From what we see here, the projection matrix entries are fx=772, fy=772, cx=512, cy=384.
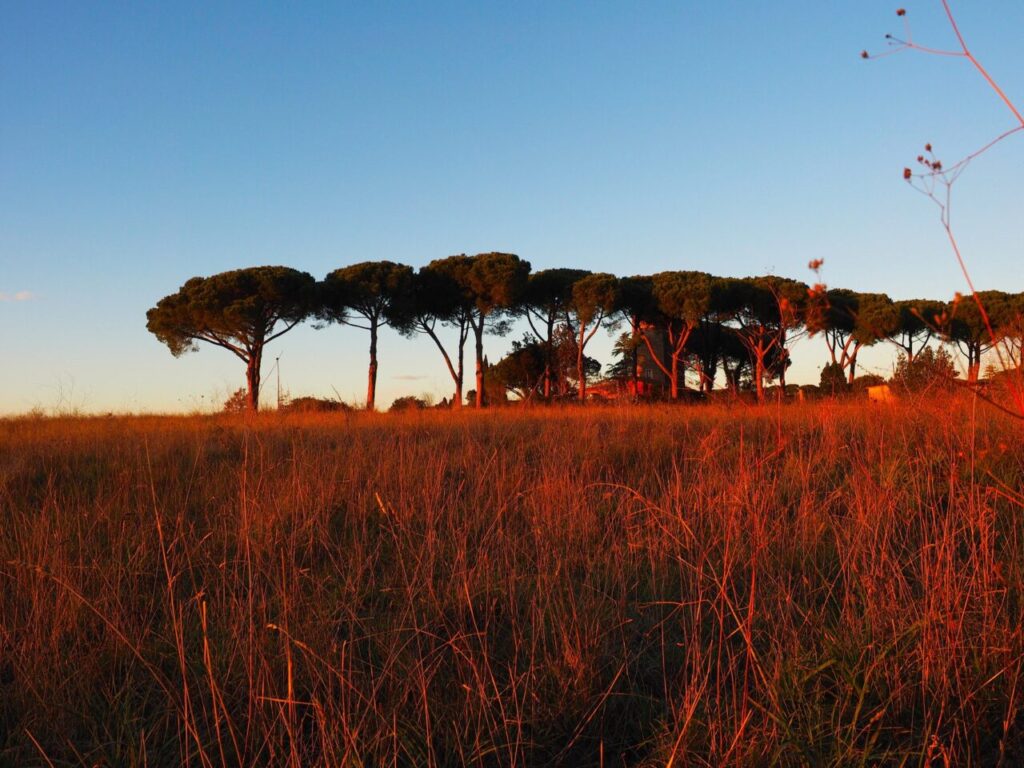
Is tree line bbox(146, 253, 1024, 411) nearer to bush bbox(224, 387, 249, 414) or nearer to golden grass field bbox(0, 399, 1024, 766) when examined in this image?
bush bbox(224, 387, 249, 414)

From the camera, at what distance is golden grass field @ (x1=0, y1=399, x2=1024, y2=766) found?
2.12m

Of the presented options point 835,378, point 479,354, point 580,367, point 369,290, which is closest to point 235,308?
point 369,290

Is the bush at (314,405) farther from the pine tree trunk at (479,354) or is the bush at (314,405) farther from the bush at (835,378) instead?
the pine tree trunk at (479,354)

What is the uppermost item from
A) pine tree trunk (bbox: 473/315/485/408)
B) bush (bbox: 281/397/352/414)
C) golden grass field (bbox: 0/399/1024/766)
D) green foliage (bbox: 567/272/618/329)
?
green foliage (bbox: 567/272/618/329)

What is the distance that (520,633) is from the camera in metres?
2.63

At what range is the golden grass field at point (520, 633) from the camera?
2.12 metres

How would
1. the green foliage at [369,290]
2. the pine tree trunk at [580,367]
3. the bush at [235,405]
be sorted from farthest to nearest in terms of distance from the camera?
the green foliage at [369,290], the pine tree trunk at [580,367], the bush at [235,405]

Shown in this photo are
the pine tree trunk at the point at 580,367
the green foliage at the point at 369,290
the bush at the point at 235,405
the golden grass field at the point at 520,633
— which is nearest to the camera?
the golden grass field at the point at 520,633

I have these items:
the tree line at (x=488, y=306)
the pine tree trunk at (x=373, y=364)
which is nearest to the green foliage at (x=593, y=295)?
the tree line at (x=488, y=306)

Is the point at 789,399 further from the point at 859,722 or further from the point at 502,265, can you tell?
the point at 502,265

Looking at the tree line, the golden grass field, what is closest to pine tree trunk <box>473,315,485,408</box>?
the tree line

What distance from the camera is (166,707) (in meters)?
2.46

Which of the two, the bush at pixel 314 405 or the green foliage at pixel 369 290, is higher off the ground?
the green foliage at pixel 369 290

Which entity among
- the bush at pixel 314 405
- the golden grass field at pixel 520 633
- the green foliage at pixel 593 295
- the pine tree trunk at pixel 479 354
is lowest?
the golden grass field at pixel 520 633
